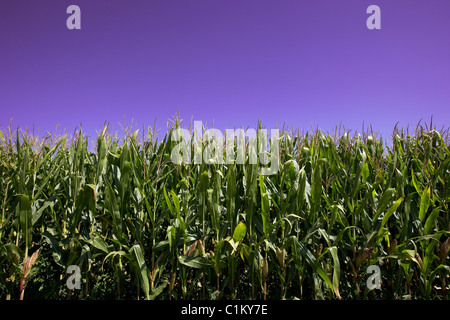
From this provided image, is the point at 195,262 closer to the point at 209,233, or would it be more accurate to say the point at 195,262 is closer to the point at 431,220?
the point at 209,233

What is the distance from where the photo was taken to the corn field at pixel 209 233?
1747mm

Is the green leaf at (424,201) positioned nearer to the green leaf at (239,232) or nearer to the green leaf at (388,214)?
the green leaf at (388,214)

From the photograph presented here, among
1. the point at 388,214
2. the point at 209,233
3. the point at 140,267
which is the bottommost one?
the point at 140,267

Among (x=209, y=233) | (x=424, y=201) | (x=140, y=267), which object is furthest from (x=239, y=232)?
(x=424, y=201)

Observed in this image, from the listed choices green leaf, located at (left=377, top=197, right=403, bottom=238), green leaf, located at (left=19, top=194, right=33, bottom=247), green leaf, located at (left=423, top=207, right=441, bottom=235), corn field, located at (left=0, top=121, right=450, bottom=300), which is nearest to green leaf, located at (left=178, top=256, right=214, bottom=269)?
corn field, located at (left=0, top=121, right=450, bottom=300)

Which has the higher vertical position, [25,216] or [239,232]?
[25,216]

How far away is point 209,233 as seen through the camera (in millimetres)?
1912

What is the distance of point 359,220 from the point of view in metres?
1.92

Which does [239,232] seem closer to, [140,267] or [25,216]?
[140,267]

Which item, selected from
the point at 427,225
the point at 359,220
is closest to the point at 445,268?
the point at 427,225

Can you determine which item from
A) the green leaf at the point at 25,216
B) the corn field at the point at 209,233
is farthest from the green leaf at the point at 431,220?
the green leaf at the point at 25,216

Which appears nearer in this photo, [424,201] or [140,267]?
[140,267]

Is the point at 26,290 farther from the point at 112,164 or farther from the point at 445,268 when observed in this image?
the point at 445,268

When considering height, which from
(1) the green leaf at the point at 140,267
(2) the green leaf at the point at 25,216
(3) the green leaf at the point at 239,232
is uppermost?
(2) the green leaf at the point at 25,216
